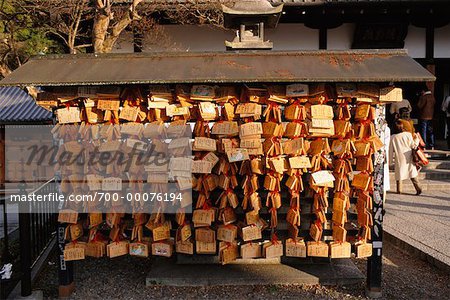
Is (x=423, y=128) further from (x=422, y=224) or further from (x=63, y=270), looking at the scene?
(x=63, y=270)

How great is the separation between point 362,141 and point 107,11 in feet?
18.4

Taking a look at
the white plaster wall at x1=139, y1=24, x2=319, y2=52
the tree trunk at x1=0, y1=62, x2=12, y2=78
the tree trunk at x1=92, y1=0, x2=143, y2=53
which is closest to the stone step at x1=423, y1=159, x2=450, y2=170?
the white plaster wall at x1=139, y1=24, x2=319, y2=52

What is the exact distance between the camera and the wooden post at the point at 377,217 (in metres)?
4.36

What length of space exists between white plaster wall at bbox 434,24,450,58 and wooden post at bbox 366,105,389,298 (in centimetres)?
839

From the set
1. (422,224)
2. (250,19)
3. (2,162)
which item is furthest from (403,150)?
(2,162)

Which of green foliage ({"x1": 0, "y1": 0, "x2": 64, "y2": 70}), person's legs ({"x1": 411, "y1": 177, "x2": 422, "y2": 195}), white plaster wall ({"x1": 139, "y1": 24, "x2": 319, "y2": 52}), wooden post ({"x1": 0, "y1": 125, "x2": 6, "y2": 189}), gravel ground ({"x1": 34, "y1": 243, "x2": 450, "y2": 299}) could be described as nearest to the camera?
gravel ground ({"x1": 34, "y1": 243, "x2": 450, "y2": 299})

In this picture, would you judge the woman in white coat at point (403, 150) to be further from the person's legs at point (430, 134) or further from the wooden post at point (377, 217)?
the wooden post at point (377, 217)

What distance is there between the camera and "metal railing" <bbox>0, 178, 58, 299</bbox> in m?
4.45

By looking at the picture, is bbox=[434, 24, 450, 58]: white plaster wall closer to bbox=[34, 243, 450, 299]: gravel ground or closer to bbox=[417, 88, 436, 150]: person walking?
bbox=[417, 88, 436, 150]: person walking

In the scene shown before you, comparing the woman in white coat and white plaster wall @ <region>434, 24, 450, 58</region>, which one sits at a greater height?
white plaster wall @ <region>434, 24, 450, 58</region>

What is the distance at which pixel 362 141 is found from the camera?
432 centimetres

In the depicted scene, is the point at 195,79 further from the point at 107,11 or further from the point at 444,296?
the point at 107,11

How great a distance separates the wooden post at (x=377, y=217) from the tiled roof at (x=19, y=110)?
7.84 metres

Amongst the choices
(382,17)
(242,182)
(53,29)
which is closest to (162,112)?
(242,182)
